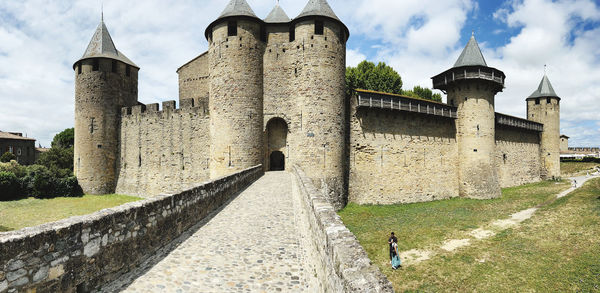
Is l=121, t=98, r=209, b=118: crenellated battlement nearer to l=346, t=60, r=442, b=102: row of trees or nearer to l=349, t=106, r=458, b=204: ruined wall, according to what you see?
l=349, t=106, r=458, b=204: ruined wall

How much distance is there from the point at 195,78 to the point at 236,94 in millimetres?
8097

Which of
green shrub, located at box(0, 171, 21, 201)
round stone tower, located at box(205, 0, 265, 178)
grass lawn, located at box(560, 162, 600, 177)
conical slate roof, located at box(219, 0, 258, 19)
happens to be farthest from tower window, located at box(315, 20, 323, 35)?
grass lawn, located at box(560, 162, 600, 177)

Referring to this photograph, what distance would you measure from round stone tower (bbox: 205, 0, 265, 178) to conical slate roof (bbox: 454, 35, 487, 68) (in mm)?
14155

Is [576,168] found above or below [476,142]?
below

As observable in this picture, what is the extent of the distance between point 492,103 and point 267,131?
52.6 ft

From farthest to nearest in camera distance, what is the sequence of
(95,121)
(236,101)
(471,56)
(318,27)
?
(95,121) → (471,56) → (318,27) → (236,101)

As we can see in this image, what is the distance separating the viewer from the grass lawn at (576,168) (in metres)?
33.1

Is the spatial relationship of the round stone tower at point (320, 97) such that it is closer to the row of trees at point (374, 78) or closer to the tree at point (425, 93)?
the row of trees at point (374, 78)

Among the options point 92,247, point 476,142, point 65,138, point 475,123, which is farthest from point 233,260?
point 65,138

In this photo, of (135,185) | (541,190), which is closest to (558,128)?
(541,190)

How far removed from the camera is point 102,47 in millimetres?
20734

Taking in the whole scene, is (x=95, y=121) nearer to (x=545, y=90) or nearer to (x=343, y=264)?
(x=343, y=264)

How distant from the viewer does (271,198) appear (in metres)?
8.36

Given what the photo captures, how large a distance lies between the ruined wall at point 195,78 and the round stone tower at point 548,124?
1240 inches
